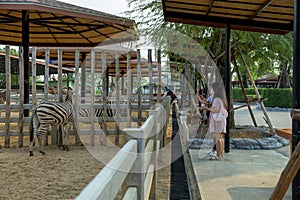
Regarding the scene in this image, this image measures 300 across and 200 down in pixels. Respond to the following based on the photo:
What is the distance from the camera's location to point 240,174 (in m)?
4.92

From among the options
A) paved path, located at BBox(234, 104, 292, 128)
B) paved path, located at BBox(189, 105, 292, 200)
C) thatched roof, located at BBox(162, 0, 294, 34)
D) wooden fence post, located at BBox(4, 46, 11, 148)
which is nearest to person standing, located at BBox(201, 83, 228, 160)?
paved path, located at BBox(189, 105, 292, 200)

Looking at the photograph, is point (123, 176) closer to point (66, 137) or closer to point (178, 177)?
point (178, 177)

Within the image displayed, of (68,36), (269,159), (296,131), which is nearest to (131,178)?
(296,131)

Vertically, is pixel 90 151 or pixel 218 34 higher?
pixel 218 34

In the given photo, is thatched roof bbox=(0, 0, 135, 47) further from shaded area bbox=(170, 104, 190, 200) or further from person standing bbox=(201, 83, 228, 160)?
person standing bbox=(201, 83, 228, 160)

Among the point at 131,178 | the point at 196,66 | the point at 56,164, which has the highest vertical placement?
the point at 196,66

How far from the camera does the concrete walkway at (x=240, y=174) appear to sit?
158 inches

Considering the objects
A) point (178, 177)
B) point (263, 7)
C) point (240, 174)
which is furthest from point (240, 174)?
point (263, 7)

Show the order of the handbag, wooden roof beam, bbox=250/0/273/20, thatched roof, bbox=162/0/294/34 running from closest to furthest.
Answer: wooden roof beam, bbox=250/0/273/20 < thatched roof, bbox=162/0/294/34 < the handbag

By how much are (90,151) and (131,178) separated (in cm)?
558

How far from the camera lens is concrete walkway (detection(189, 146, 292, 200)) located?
4.02 m

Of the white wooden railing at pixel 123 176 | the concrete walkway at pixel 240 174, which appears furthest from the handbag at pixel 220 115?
the white wooden railing at pixel 123 176

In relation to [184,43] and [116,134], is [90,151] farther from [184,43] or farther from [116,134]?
[184,43]

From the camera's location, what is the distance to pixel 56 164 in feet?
21.1
